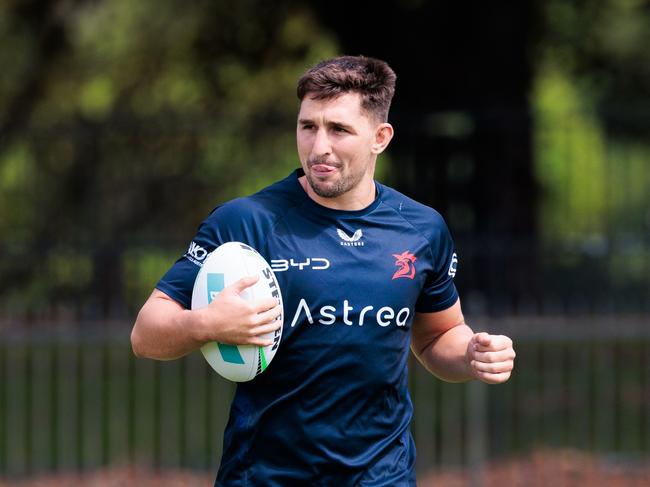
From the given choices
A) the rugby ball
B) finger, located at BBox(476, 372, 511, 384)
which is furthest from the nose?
finger, located at BBox(476, 372, 511, 384)

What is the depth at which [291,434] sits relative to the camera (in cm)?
385

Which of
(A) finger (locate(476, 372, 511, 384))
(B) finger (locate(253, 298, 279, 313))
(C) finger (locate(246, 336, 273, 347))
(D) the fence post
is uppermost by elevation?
(B) finger (locate(253, 298, 279, 313))

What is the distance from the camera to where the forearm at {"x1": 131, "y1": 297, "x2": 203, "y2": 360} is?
3.62 m

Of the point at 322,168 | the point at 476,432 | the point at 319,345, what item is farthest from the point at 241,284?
the point at 476,432

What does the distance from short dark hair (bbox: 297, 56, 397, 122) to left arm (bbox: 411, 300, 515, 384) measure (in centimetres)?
81

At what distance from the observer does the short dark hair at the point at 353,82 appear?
3.86 metres

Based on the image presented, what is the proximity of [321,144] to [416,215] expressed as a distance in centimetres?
54

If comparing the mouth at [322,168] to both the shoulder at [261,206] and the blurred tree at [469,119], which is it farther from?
the blurred tree at [469,119]

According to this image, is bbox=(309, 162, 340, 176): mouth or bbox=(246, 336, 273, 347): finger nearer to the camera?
bbox=(246, 336, 273, 347): finger

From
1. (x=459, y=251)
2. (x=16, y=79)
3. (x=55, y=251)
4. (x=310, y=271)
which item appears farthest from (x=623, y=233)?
(x=16, y=79)

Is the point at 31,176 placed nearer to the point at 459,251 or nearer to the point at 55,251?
the point at 55,251

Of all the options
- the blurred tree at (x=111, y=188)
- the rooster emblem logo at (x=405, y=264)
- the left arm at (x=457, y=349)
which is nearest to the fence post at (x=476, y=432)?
the blurred tree at (x=111, y=188)

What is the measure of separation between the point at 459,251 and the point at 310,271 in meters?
6.13

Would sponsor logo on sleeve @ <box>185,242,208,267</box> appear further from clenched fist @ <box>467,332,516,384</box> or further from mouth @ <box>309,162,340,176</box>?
clenched fist @ <box>467,332,516,384</box>
